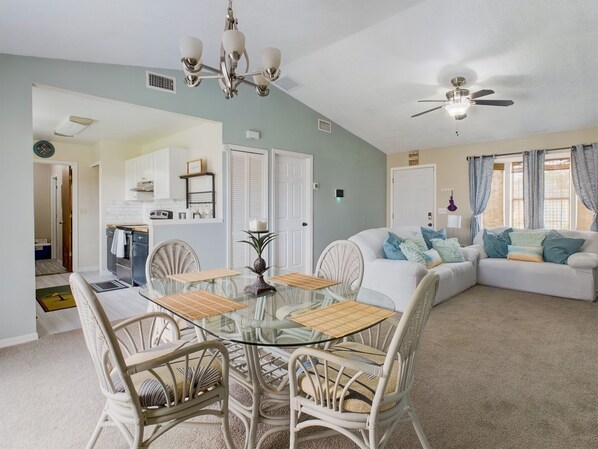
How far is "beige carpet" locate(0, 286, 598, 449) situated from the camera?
174 centimetres

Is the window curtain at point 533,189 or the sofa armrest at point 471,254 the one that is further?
the window curtain at point 533,189

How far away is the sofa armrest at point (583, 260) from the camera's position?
4203 mm

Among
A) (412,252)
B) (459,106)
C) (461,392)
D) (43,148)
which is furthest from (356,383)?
(43,148)

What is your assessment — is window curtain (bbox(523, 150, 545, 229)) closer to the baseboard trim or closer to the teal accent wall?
the teal accent wall

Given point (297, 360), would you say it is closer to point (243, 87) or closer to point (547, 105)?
point (243, 87)

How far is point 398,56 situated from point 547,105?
94.0 inches

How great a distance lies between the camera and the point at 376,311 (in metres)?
1.66

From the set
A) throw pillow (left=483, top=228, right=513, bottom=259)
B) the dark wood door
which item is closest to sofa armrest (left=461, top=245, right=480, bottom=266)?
throw pillow (left=483, top=228, right=513, bottom=259)

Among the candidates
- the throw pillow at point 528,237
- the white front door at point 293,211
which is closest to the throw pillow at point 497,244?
the throw pillow at point 528,237

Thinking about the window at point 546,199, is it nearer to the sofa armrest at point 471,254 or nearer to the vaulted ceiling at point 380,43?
the vaulted ceiling at point 380,43

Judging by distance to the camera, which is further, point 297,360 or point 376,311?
point 376,311

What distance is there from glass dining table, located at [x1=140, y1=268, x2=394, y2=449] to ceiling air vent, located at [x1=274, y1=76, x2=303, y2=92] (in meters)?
3.50

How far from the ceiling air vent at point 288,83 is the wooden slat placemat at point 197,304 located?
3.84m

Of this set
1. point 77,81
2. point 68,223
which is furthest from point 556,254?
point 68,223
